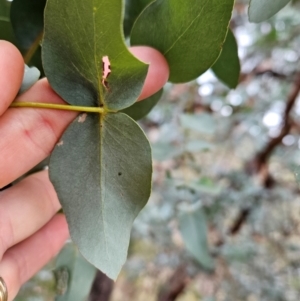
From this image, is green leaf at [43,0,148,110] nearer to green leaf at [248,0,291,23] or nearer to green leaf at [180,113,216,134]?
green leaf at [248,0,291,23]

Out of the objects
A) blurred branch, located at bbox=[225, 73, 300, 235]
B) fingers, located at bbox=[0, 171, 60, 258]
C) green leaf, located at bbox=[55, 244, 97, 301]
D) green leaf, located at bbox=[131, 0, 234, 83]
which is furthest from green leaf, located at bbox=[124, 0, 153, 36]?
blurred branch, located at bbox=[225, 73, 300, 235]

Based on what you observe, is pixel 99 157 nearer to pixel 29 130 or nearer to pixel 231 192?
pixel 29 130

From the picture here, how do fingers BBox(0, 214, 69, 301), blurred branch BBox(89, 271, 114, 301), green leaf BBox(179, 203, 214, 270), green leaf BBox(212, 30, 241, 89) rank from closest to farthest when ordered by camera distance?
green leaf BBox(212, 30, 241, 89)
fingers BBox(0, 214, 69, 301)
green leaf BBox(179, 203, 214, 270)
blurred branch BBox(89, 271, 114, 301)

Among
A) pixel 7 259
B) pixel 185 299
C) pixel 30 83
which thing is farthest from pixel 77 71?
pixel 185 299

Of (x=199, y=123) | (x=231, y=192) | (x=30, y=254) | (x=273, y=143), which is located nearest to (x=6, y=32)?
(x=30, y=254)

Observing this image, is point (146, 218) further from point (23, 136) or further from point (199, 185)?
point (23, 136)

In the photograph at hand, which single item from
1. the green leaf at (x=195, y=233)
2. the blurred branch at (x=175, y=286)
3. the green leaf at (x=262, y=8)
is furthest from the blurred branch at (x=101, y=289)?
the green leaf at (x=262, y=8)
